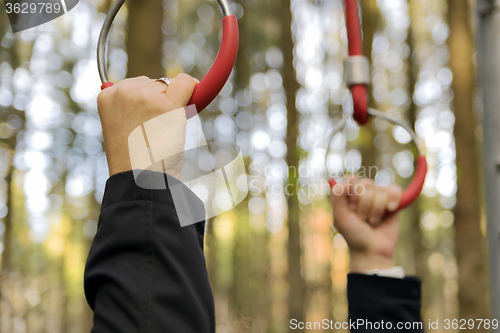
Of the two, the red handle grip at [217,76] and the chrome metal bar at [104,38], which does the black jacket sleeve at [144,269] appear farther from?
the chrome metal bar at [104,38]

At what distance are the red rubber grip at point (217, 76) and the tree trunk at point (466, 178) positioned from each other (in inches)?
199

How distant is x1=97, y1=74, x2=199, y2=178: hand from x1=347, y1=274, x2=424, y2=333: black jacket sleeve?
0.57 metres

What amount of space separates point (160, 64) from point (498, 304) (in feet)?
11.9

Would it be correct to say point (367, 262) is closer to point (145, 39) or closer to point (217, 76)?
point (217, 76)

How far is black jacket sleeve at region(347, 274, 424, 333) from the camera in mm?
965

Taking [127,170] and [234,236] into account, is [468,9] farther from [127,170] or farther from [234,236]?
[127,170]

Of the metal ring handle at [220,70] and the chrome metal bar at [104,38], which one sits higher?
the chrome metal bar at [104,38]

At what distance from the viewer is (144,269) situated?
20.5 inches

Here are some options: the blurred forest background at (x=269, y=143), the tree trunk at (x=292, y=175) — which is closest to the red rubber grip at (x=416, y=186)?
the blurred forest background at (x=269, y=143)

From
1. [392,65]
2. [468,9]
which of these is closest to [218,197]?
[468,9]

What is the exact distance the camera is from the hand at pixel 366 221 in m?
1.08

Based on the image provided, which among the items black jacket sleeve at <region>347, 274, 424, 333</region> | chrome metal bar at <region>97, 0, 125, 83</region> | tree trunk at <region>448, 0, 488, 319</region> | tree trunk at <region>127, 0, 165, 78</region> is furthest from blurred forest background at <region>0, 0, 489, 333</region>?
chrome metal bar at <region>97, 0, 125, 83</region>

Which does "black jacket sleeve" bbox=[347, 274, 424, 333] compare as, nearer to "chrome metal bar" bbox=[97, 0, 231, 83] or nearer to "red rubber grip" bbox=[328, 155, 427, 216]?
"red rubber grip" bbox=[328, 155, 427, 216]

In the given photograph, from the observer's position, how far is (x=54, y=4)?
1.09 m
